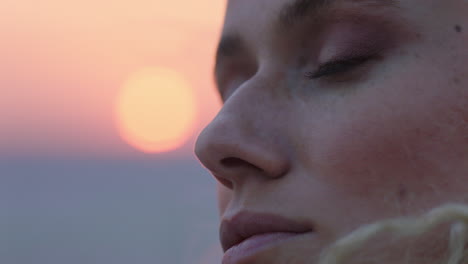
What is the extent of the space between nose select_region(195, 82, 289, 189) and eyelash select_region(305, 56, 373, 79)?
0.63 feet

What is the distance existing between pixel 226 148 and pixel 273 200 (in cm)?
23

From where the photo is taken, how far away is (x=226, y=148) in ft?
5.23

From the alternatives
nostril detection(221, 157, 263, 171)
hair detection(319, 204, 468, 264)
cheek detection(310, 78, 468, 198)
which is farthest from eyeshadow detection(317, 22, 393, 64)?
hair detection(319, 204, 468, 264)

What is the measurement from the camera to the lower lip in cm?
151

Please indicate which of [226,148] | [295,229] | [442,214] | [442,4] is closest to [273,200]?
[295,229]

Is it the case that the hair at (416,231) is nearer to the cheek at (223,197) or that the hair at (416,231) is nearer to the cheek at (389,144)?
the cheek at (389,144)

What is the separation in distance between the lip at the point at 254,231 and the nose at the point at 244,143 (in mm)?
123

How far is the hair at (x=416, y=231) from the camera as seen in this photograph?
1.22 m

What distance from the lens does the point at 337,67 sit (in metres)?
1.65

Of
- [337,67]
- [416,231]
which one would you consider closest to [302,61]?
[337,67]

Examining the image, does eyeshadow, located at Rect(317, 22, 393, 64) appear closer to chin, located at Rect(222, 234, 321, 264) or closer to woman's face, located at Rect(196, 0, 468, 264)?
woman's face, located at Rect(196, 0, 468, 264)

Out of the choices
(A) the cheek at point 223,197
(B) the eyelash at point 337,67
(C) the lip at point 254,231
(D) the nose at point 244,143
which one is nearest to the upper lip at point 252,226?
(C) the lip at point 254,231

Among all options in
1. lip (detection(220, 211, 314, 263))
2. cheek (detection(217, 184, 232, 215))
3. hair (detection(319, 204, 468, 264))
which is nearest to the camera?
hair (detection(319, 204, 468, 264))

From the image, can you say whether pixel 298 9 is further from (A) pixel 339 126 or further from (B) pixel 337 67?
(A) pixel 339 126
